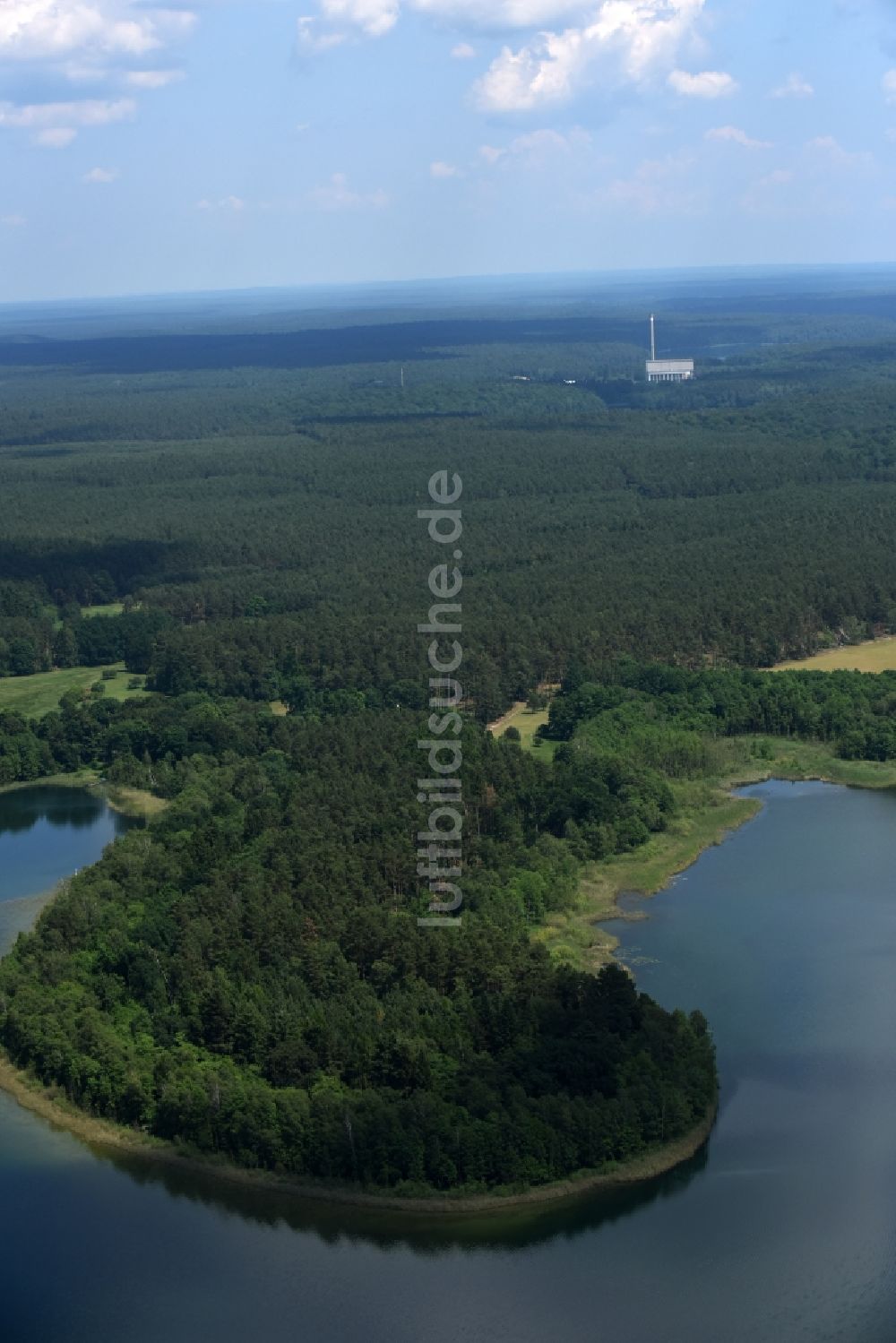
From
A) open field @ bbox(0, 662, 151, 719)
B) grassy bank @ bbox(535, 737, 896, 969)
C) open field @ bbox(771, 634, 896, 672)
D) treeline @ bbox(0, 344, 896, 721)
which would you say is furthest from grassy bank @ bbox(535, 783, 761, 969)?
open field @ bbox(0, 662, 151, 719)

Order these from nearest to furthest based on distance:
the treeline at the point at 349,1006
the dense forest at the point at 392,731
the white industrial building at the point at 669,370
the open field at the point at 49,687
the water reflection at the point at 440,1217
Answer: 1. the water reflection at the point at 440,1217
2. the treeline at the point at 349,1006
3. the dense forest at the point at 392,731
4. the open field at the point at 49,687
5. the white industrial building at the point at 669,370

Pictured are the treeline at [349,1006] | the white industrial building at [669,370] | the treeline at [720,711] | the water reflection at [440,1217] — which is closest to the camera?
the water reflection at [440,1217]

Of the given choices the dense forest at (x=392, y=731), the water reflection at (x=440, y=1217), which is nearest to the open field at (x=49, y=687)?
the dense forest at (x=392, y=731)

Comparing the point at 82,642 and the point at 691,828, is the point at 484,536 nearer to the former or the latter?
the point at 82,642

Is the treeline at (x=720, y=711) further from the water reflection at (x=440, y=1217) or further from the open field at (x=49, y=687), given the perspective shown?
the water reflection at (x=440, y=1217)

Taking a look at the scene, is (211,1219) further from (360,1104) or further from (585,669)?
(585,669)

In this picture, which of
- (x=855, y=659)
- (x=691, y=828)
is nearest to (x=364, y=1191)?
(x=691, y=828)

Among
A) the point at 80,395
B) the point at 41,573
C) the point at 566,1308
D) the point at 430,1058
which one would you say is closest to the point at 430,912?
the point at 430,1058
